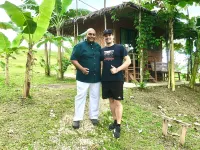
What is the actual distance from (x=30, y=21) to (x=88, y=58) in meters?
1.56

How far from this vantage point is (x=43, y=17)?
5.71 meters

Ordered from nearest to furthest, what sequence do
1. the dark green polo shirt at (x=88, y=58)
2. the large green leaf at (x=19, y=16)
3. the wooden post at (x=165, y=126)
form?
the dark green polo shirt at (x=88, y=58), the large green leaf at (x=19, y=16), the wooden post at (x=165, y=126)

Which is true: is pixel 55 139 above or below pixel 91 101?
below

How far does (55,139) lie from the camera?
4.83 m

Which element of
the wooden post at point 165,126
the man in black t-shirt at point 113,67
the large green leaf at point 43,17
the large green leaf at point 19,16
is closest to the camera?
the man in black t-shirt at point 113,67

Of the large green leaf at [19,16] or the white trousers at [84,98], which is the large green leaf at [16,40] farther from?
the white trousers at [84,98]

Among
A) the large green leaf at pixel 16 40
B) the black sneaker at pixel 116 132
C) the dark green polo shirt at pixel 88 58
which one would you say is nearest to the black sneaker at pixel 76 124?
the black sneaker at pixel 116 132

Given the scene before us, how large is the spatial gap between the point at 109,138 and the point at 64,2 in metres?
5.40

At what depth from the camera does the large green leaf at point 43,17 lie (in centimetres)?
554

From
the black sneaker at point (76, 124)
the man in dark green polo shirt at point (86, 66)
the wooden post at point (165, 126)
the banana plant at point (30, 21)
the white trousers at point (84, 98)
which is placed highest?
the banana plant at point (30, 21)

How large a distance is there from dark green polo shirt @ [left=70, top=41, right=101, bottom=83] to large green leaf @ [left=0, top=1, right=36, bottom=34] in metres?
1.28

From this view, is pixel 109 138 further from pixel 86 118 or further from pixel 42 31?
pixel 42 31

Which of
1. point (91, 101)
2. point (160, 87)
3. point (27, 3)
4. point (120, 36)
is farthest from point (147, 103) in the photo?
point (27, 3)

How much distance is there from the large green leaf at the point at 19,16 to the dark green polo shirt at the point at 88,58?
4.19ft
